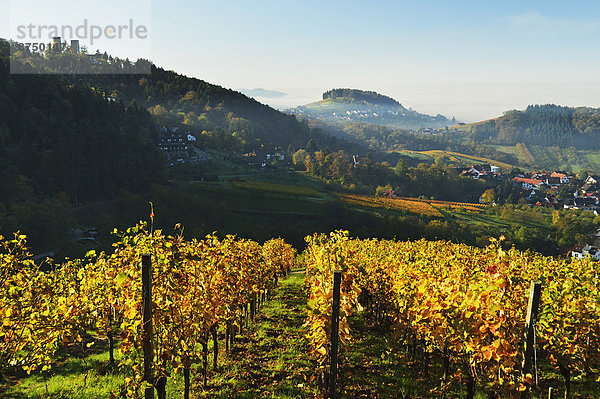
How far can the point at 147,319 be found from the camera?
463cm

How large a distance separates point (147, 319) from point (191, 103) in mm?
155038

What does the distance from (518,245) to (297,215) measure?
143 feet

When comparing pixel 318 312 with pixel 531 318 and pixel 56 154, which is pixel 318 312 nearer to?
pixel 531 318

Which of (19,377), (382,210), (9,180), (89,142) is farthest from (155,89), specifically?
(19,377)

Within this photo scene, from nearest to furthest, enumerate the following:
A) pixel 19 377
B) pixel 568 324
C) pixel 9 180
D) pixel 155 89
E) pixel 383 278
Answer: pixel 568 324 < pixel 19 377 < pixel 383 278 < pixel 9 180 < pixel 155 89

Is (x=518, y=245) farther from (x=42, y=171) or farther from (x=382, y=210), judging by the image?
(x=42, y=171)

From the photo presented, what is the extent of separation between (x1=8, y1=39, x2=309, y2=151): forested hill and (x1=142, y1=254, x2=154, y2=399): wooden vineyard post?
10357 cm

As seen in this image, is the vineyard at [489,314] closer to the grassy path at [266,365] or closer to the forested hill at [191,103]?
the grassy path at [266,365]

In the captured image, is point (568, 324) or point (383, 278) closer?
point (568, 324)

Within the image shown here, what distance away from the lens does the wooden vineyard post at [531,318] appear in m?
4.56

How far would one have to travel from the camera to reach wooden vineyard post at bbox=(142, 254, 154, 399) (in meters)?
4.46

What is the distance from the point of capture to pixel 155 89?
455ft

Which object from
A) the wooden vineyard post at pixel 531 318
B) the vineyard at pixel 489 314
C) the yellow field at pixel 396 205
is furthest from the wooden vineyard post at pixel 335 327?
the yellow field at pixel 396 205

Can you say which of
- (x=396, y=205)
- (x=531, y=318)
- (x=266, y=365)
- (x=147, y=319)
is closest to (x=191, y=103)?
(x=396, y=205)
